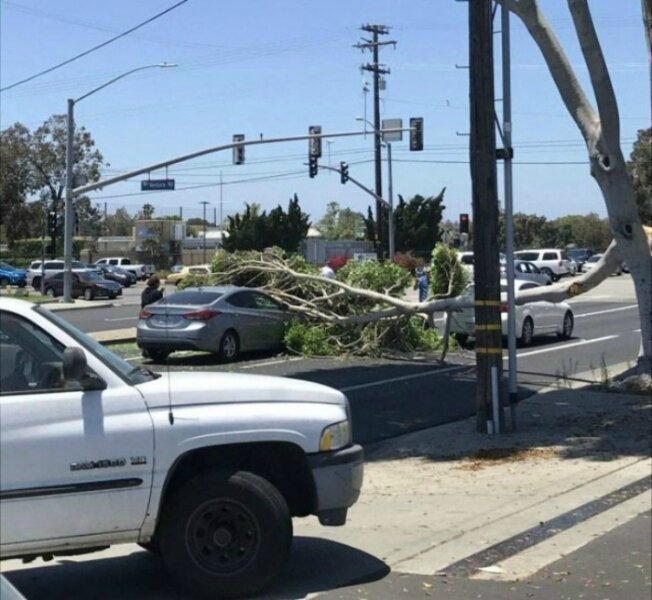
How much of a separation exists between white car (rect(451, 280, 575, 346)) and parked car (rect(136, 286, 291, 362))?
4.15 m

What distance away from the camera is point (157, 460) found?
5750 millimetres

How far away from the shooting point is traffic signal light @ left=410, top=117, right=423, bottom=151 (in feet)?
148

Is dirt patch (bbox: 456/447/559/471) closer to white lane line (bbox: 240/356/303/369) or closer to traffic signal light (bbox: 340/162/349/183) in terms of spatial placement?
white lane line (bbox: 240/356/303/369)

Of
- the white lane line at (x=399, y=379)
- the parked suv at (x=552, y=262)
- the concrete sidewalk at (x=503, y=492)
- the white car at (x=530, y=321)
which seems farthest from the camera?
the parked suv at (x=552, y=262)

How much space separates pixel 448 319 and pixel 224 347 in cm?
456

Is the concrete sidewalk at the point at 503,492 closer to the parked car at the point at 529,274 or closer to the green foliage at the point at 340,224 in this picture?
the parked car at the point at 529,274

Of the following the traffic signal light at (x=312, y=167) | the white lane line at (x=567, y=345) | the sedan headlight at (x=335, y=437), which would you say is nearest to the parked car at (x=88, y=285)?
the traffic signal light at (x=312, y=167)

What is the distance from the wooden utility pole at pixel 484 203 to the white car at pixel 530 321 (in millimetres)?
9453

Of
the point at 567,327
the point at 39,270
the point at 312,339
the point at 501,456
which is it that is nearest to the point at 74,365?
the point at 501,456

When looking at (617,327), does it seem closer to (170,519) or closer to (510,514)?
(510,514)

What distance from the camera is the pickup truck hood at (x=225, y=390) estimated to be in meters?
5.88

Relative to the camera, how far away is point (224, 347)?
67.4 feet

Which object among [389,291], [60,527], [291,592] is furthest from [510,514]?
[389,291]

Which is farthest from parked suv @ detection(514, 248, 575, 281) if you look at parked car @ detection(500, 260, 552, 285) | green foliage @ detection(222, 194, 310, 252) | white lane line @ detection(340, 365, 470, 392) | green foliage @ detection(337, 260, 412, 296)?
white lane line @ detection(340, 365, 470, 392)
